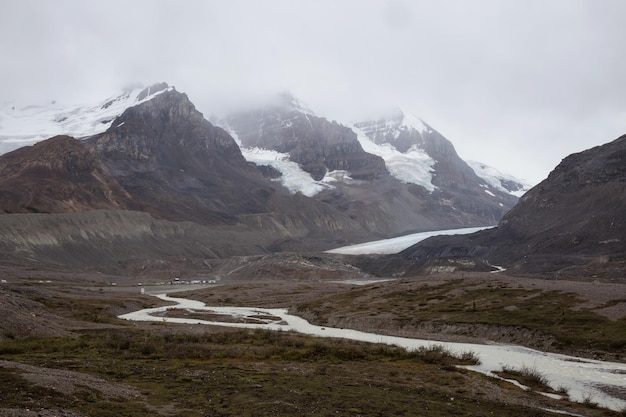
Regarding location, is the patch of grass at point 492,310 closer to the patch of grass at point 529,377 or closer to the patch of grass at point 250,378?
the patch of grass at point 529,377

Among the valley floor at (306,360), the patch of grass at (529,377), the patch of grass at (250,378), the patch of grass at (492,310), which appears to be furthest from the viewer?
the patch of grass at (492,310)

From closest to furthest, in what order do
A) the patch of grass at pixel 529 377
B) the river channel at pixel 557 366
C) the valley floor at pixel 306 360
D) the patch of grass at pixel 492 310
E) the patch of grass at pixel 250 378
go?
the patch of grass at pixel 250 378
the valley floor at pixel 306 360
the river channel at pixel 557 366
the patch of grass at pixel 529 377
the patch of grass at pixel 492 310

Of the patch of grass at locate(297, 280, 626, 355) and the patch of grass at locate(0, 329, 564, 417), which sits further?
the patch of grass at locate(297, 280, 626, 355)

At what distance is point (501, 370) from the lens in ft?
158

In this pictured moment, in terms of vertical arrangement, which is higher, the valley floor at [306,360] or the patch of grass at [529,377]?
the valley floor at [306,360]

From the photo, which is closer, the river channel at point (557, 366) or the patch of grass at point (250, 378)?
the patch of grass at point (250, 378)

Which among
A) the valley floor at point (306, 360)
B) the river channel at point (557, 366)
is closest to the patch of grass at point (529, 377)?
the river channel at point (557, 366)

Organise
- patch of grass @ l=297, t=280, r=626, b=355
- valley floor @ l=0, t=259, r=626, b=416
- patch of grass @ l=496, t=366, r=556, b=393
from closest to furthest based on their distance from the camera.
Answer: valley floor @ l=0, t=259, r=626, b=416 → patch of grass @ l=496, t=366, r=556, b=393 → patch of grass @ l=297, t=280, r=626, b=355

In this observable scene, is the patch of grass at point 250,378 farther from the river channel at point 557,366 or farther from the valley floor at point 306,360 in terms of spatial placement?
the river channel at point 557,366

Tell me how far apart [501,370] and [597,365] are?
915 cm

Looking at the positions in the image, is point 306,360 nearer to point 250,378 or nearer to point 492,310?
point 250,378

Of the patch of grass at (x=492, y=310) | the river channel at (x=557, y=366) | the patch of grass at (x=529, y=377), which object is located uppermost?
the patch of grass at (x=492, y=310)

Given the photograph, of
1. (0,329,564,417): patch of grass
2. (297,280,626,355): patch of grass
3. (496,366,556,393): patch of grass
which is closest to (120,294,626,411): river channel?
(496,366,556,393): patch of grass

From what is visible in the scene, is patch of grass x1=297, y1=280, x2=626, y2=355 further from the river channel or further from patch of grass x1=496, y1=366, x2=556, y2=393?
patch of grass x1=496, y1=366, x2=556, y2=393
